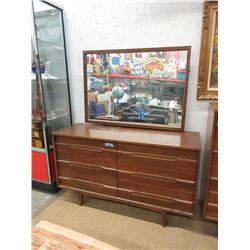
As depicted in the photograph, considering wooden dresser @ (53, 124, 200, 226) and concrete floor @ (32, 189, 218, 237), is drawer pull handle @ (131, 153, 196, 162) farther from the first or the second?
concrete floor @ (32, 189, 218, 237)

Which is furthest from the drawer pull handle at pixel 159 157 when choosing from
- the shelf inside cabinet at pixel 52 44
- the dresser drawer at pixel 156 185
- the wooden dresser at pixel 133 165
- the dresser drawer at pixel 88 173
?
the shelf inside cabinet at pixel 52 44

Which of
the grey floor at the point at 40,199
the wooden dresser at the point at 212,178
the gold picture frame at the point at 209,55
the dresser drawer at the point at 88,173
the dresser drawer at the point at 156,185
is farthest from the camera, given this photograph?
the grey floor at the point at 40,199

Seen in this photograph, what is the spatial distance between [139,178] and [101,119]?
0.75 meters

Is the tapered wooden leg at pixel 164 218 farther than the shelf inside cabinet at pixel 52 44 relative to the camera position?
No

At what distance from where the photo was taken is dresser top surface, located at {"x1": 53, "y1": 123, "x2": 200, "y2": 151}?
1409 millimetres

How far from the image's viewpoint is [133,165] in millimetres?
1498

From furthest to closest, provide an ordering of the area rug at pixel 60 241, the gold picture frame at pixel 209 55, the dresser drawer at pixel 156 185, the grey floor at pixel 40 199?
the grey floor at pixel 40 199, the gold picture frame at pixel 209 55, the dresser drawer at pixel 156 185, the area rug at pixel 60 241

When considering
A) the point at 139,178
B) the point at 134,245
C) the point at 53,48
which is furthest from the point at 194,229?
the point at 53,48

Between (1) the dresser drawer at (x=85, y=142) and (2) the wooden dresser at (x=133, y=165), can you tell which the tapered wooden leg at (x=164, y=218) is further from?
(1) the dresser drawer at (x=85, y=142)

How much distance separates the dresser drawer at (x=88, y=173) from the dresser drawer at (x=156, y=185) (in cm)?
8

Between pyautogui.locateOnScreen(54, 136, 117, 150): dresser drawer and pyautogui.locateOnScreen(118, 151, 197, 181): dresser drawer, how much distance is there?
0.10 meters

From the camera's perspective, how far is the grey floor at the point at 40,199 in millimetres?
1846

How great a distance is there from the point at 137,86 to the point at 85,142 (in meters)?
0.70

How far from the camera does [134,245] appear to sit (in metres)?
1.44
